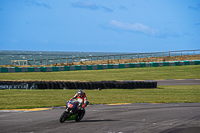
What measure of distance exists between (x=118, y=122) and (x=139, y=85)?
630 inches

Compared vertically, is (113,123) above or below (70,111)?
below

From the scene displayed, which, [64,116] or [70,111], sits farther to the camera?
[64,116]

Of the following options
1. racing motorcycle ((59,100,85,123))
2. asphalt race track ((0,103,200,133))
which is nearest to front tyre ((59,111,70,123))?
racing motorcycle ((59,100,85,123))

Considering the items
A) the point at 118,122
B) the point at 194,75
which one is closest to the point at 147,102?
the point at 118,122

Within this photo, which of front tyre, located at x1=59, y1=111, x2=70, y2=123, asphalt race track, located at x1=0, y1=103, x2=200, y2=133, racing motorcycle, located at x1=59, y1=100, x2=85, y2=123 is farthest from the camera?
front tyre, located at x1=59, y1=111, x2=70, y2=123

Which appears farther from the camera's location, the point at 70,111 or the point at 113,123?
the point at 113,123

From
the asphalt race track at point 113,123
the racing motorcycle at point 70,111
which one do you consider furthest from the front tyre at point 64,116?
the asphalt race track at point 113,123

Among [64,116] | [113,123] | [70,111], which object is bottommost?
[113,123]

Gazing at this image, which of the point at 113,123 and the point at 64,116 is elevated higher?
the point at 64,116

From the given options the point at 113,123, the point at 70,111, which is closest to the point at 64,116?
the point at 70,111

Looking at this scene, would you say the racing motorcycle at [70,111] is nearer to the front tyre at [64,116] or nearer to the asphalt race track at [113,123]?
the front tyre at [64,116]

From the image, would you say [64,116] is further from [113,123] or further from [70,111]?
[113,123]

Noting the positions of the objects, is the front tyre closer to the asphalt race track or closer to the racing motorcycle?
the racing motorcycle

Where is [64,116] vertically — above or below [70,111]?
below
